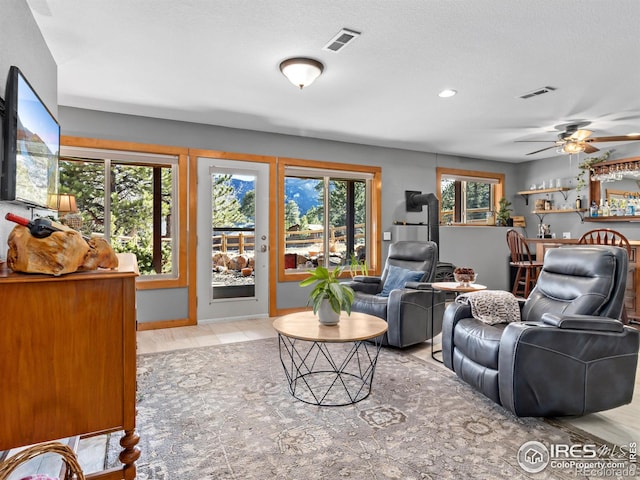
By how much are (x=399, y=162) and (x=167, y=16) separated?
14.3 ft

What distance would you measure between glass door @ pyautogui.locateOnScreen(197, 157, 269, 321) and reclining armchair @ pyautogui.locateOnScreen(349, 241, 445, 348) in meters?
1.51

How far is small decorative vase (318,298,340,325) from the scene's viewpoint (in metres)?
2.76

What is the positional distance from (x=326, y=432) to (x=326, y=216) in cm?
385

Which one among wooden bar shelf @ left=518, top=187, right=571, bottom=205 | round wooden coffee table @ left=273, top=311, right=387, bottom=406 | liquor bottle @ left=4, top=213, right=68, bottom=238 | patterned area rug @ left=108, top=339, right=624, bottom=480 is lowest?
patterned area rug @ left=108, top=339, right=624, bottom=480

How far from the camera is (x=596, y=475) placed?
1801 millimetres

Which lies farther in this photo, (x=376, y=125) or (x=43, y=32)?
(x=376, y=125)

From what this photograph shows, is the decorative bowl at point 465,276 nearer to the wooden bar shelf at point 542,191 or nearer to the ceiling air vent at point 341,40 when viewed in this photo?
the ceiling air vent at point 341,40

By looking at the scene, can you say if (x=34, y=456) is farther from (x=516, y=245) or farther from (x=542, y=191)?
(x=542, y=191)

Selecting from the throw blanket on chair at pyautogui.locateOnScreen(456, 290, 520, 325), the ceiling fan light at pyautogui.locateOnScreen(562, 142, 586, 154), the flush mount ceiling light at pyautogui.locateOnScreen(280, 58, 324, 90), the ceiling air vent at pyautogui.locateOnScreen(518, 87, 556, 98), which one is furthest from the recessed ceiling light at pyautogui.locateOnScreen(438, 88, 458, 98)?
the throw blanket on chair at pyautogui.locateOnScreen(456, 290, 520, 325)

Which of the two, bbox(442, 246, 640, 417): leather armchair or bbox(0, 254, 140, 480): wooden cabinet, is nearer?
bbox(0, 254, 140, 480): wooden cabinet

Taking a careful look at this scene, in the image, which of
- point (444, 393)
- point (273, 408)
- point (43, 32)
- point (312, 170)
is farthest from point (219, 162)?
point (444, 393)

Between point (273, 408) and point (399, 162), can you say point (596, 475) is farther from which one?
point (399, 162)

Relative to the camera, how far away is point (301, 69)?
3.05 meters

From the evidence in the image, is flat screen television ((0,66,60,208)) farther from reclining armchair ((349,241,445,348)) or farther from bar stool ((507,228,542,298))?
bar stool ((507,228,542,298))
